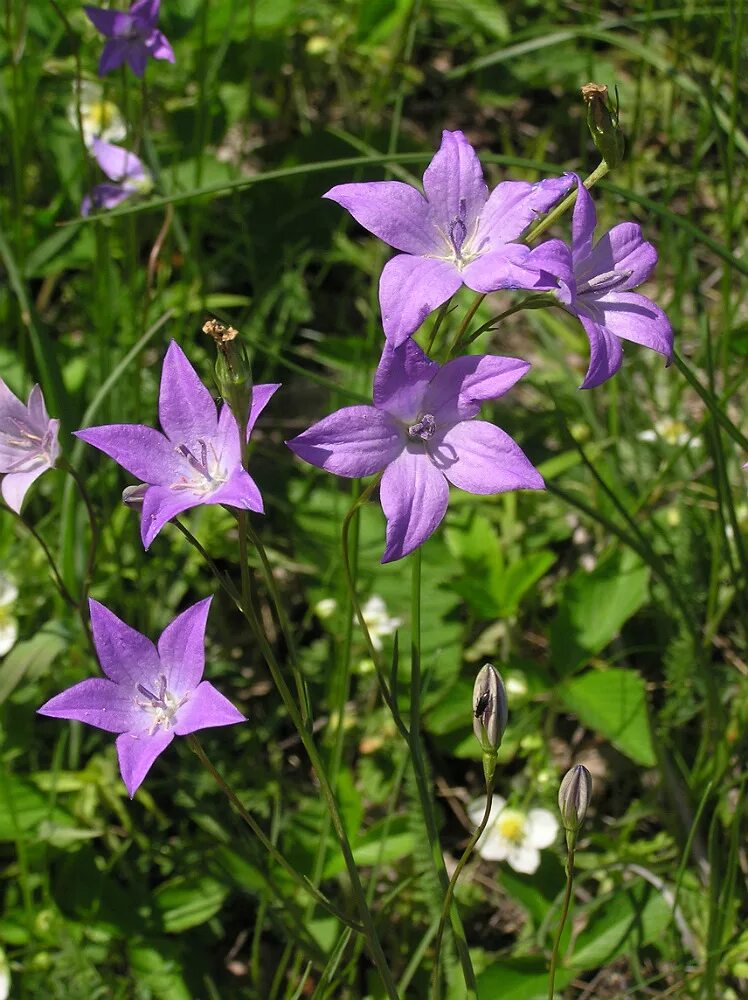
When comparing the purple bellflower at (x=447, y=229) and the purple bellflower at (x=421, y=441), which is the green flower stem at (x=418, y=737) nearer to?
the purple bellflower at (x=421, y=441)

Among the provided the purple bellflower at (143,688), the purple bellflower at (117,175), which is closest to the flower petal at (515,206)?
the purple bellflower at (143,688)

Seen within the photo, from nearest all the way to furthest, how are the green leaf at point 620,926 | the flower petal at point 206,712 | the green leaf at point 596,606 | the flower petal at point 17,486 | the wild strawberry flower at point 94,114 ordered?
1. the flower petal at point 206,712
2. the flower petal at point 17,486
3. the green leaf at point 620,926
4. the green leaf at point 596,606
5. the wild strawberry flower at point 94,114

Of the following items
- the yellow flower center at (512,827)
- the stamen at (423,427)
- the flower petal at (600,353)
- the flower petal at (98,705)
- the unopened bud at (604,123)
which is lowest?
the yellow flower center at (512,827)

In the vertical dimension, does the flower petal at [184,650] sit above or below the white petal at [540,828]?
above

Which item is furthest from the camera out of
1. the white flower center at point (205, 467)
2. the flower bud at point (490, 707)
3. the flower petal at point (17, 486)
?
the flower petal at point (17, 486)

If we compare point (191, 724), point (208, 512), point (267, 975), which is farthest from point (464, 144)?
point (267, 975)

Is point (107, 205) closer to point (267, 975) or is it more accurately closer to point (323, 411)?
point (323, 411)

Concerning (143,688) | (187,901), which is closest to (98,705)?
(143,688)

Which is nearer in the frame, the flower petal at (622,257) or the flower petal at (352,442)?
the flower petal at (352,442)
